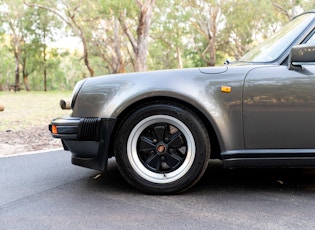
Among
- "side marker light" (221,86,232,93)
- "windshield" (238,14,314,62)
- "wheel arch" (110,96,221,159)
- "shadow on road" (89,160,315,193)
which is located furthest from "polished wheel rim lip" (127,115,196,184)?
"windshield" (238,14,314,62)

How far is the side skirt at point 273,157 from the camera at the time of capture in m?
3.16

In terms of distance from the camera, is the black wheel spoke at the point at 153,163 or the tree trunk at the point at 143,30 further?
the tree trunk at the point at 143,30

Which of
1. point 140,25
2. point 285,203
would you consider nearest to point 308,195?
point 285,203

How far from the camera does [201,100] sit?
3180 millimetres

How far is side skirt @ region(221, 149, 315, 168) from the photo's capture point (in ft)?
10.4

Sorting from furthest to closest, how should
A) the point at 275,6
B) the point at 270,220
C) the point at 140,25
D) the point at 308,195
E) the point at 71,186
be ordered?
the point at 275,6 < the point at 140,25 < the point at 71,186 < the point at 308,195 < the point at 270,220

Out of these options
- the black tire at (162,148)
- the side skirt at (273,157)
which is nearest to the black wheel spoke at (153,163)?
the black tire at (162,148)

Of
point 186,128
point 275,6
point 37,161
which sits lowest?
point 37,161

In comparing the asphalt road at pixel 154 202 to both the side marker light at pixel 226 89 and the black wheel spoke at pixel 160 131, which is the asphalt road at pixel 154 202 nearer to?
the black wheel spoke at pixel 160 131

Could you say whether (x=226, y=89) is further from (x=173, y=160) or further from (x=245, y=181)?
(x=245, y=181)

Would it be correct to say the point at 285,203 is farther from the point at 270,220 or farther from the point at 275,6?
the point at 275,6

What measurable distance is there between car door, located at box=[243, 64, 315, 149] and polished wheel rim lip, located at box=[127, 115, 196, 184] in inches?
18.4

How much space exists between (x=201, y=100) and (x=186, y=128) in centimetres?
27

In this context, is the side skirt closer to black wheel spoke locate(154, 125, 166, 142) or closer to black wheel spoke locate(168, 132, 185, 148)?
black wheel spoke locate(168, 132, 185, 148)
